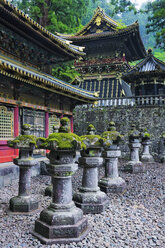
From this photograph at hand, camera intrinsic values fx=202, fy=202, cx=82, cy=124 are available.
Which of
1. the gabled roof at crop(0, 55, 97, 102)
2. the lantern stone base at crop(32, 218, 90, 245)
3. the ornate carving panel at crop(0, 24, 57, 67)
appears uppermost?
the ornate carving panel at crop(0, 24, 57, 67)

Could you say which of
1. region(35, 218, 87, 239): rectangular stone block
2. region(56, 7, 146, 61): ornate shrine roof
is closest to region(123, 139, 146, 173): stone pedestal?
region(35, 218, 87, 239): rectangular stone block

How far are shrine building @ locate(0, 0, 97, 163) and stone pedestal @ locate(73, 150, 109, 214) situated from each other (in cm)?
405

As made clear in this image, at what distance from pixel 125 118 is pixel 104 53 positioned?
24.1 feet

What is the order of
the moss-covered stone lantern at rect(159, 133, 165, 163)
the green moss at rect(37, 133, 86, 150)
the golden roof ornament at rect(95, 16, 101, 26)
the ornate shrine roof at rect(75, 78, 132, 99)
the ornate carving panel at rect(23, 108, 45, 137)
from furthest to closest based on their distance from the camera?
1. the golden roof ornament at rect(95, 16, 101, 26)
2. the ornate shrine roof at rect(75, 78, 132, 99)
3. the moss-covered stone lantern at rect(159, 133, 165, 163)
4. the ornate carving panel at rect(23, 108, 45, 137)
5. the green moss at rect(37, 133, 86, 150)

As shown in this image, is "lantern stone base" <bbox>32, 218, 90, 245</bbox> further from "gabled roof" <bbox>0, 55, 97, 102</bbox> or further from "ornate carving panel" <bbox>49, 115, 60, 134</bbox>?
"ornate carving panel" <bbox>49, 115, 60, 134</bbox>

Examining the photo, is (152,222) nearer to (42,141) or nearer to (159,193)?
(159,193)

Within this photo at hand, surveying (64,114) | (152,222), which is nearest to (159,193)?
(152,222)

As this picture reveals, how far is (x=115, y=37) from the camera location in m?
17.2

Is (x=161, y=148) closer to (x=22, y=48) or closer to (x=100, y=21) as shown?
(x=22, y=48)

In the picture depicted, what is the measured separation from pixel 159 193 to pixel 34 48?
8.74 meters

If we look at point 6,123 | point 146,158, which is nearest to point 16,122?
point 6,123

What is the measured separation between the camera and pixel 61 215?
323 cm

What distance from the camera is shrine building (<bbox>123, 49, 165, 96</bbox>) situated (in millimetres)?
14750

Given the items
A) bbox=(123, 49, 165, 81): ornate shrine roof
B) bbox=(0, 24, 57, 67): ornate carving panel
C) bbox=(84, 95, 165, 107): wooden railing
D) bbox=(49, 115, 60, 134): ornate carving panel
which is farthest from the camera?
bbox=(123, 49, 165, 81): ornate shrine roof
